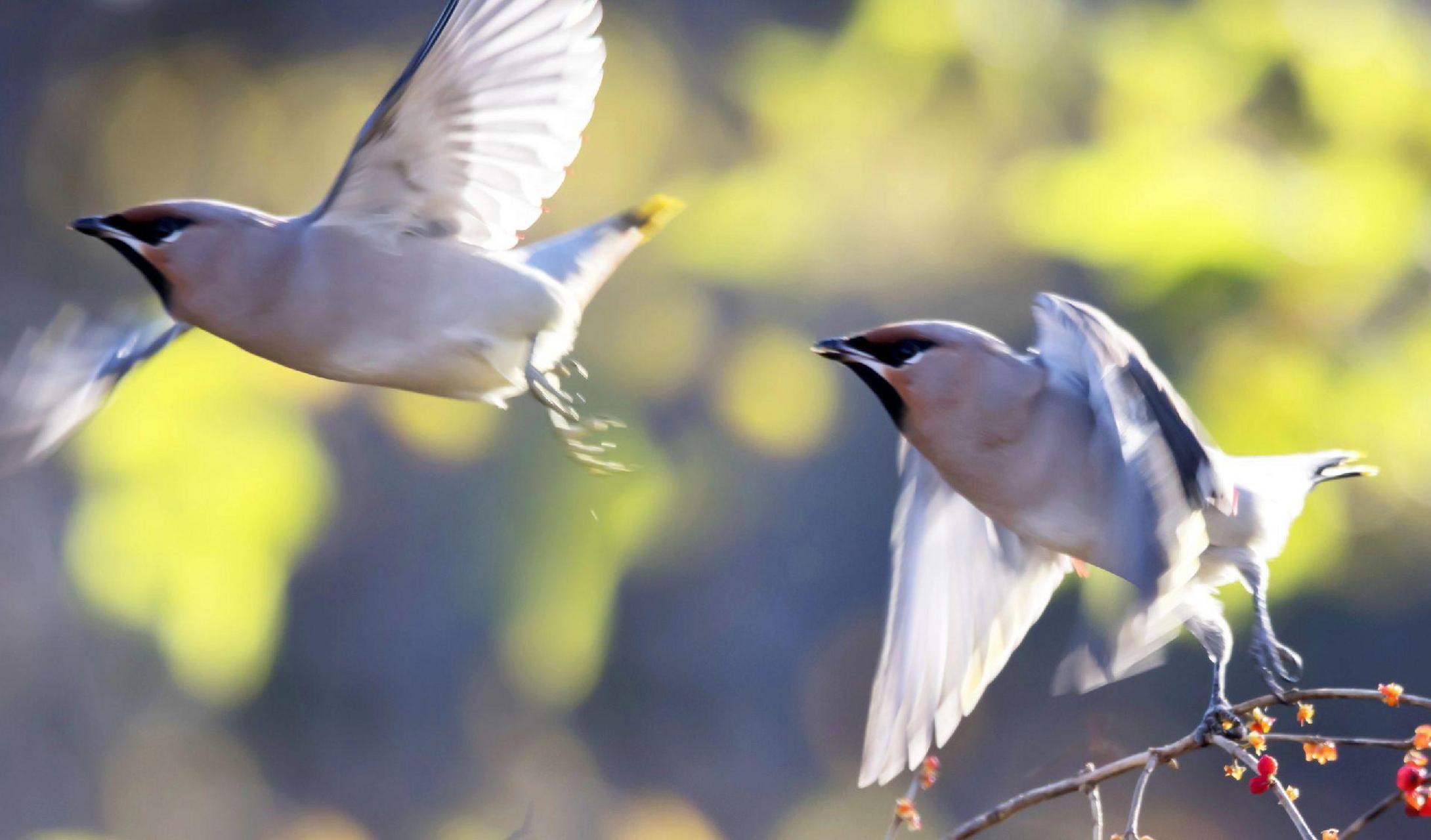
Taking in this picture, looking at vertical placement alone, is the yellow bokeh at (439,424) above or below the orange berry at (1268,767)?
below

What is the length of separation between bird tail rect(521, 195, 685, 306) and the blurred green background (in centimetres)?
76

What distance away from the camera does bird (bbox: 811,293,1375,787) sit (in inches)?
25.6

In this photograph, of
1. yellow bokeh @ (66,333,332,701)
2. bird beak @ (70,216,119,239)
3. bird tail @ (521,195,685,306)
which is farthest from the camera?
yellow bokeh @ (66,333,332,701)

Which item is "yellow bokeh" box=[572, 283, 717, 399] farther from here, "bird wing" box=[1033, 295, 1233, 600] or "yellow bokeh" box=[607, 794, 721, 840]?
"bird wing" box=[1033, 295, 1233, 600]

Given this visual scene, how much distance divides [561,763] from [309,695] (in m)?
0.30

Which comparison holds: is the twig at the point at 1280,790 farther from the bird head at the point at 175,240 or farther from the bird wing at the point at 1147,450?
the bird head at the point at 175,240

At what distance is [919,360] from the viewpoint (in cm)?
67

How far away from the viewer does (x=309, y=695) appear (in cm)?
147

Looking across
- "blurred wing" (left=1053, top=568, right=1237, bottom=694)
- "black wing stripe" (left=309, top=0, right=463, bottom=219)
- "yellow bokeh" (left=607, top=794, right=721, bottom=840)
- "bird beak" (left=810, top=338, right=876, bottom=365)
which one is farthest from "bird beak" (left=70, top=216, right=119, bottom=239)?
"yellow bokeh" (left=607, top=794, right=721, bottom=840)

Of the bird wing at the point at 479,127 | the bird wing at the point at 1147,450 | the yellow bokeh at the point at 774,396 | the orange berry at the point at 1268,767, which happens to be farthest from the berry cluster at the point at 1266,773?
the yellow bokeh at the point at 774,396

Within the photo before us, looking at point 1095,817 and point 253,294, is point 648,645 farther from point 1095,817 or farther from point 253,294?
point 253,294

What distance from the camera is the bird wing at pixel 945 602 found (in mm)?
811

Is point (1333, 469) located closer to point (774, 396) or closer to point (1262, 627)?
point (1262, 627)

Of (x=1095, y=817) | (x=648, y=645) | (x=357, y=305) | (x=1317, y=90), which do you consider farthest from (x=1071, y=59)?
(x=357, y=305)
